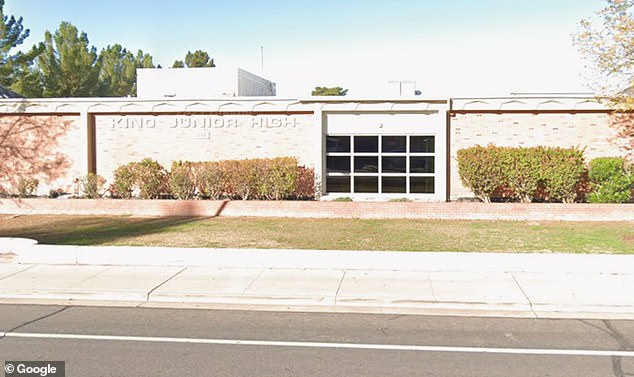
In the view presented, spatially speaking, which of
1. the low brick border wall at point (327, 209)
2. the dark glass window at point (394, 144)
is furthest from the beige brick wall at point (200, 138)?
the low brick border wall at point (327, 209)

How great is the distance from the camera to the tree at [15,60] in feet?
130

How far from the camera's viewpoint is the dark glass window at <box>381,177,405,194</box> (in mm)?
20625

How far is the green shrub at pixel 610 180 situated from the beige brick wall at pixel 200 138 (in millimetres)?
8772

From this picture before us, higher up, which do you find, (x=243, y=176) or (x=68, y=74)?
(x=68, y=74)

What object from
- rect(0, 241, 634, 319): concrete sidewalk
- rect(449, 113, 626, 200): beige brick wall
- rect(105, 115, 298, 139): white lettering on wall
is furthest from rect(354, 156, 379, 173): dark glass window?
rect(0, 241, 634, 319): concrete sidewalk

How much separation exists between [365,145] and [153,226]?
8.05 meters

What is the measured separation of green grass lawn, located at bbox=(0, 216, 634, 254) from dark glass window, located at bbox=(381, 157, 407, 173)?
4006 millimetres

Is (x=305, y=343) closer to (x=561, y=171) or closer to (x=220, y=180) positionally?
(x=220, y=180)

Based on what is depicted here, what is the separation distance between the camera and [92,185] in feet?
65.2

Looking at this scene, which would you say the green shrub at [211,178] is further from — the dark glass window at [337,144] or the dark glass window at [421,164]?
the dark glass window at [421,164]

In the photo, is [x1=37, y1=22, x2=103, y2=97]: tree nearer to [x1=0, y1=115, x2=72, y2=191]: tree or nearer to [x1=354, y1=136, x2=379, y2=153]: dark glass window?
[x1=0, y1=115, x2=72, y2=191]: tree

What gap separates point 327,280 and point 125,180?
38.7 feet

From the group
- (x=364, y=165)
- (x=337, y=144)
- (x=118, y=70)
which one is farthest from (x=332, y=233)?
(x=118, y=70)

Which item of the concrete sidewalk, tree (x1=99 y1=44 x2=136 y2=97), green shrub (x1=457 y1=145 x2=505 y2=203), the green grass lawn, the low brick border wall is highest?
tree (x1=99 y1=44 x2=136 y2=97)
